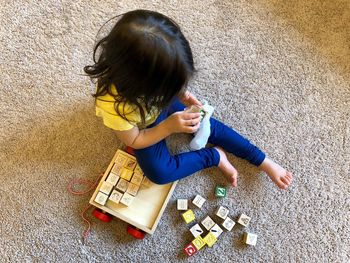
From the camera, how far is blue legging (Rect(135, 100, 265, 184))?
1.11 m

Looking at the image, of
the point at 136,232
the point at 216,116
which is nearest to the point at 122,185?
the point at 136,232

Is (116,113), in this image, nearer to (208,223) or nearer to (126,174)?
(126,174)

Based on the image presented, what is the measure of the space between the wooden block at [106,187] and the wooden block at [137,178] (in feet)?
0.21

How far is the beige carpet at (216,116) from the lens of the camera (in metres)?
1.16

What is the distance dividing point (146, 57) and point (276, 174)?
2.01 ft

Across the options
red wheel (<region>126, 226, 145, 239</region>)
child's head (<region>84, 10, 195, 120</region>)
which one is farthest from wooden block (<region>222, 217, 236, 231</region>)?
child's head (<region>84, 10, 195, 120</region>)

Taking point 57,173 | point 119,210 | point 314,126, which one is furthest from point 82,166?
point 314,126

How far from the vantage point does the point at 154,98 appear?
852 millimetres

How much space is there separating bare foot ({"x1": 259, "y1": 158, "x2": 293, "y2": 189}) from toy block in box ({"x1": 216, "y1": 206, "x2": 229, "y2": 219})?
0.56ft

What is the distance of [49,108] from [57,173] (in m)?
0.21

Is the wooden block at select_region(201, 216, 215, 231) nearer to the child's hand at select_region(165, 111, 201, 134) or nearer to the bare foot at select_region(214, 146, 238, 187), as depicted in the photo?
the bare foot at select_region(214, 146, 238, 187)

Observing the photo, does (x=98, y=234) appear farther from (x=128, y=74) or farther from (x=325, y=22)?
(x=325, y=22)

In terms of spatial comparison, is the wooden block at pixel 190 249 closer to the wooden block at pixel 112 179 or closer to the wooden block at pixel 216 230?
the wooden block at pixel 216 230

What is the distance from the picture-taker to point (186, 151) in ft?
4.03
